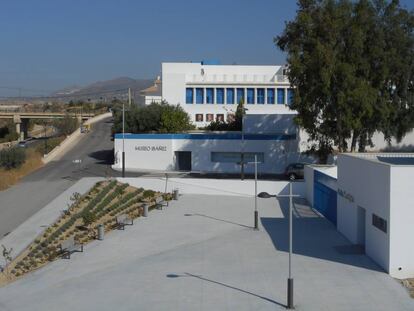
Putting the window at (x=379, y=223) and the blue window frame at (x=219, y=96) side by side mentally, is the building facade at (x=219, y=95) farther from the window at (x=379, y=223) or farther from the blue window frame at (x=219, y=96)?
the window at (x=379, y=223)

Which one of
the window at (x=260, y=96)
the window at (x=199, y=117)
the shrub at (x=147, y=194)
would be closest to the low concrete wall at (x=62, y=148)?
the window at (x=199, y=117)

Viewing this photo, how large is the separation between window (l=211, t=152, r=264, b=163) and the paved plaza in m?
23.0

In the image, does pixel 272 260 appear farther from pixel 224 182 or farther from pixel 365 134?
pixel 365 134

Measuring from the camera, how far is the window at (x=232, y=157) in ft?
178

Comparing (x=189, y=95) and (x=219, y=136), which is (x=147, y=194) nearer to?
(x=219, y=136)

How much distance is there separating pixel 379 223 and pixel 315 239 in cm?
545

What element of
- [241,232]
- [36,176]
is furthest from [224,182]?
[36,176]

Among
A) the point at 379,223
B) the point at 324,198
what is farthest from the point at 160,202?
the point at 379,223

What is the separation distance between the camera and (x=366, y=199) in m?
23.4

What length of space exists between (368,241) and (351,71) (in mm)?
20427

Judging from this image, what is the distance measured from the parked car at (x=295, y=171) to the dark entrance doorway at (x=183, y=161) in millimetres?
10103

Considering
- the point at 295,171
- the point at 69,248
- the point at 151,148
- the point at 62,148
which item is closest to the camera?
the point at 69,248

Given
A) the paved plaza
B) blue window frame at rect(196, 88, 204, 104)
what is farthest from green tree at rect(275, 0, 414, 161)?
blue window frame at rect(196, 88, 204, 104)

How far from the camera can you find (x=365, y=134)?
46.4m
